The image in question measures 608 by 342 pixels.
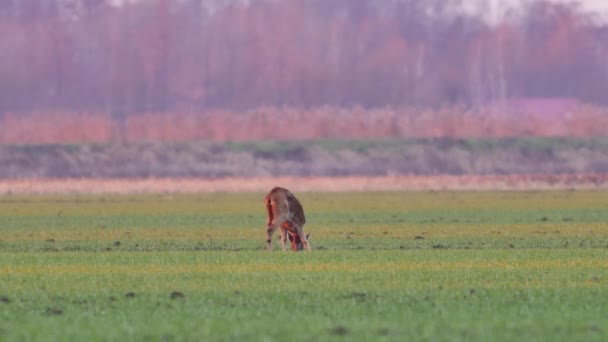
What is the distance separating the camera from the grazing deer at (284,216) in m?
31.9

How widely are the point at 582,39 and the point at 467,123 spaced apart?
2486 centimetres

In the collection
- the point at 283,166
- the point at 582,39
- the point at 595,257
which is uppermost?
the point at 582,39

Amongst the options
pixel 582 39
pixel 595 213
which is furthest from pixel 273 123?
pixel 595 213

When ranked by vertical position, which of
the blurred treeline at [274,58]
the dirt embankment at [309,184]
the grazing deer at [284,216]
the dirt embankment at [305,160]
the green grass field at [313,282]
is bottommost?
the green grass field at [313,282]

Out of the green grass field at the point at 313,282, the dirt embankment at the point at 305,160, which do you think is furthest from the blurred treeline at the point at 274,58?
the green grass field at the point at 313,282

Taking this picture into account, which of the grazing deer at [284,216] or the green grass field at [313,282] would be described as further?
the grazing deer at [284,216]

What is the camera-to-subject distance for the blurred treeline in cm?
13462

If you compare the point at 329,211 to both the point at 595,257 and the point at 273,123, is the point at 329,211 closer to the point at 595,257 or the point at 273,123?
the point at 595,257

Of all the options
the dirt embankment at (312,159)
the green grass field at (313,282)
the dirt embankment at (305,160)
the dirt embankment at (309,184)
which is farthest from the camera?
the dirt embankment at (312,159)

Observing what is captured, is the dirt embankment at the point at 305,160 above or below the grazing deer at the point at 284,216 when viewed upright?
above

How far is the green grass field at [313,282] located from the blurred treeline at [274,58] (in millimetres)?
86848

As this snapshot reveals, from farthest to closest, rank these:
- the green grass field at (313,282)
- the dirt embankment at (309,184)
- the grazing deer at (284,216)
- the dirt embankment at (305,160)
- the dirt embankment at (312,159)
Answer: the dirt embankment at (312,159) < the dirt embankment at (305,160) < the dirt embankment at (309,184) < the grazing deer at (284,216) < the green grass field at (313,282)

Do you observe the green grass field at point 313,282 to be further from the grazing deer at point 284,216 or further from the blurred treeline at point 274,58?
the blurred treeline at point 274,58

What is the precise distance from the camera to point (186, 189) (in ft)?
333
